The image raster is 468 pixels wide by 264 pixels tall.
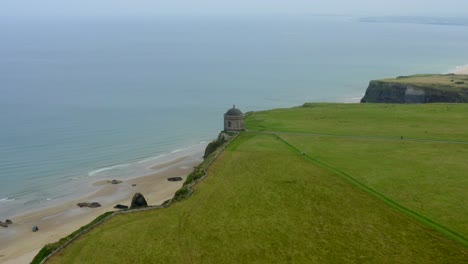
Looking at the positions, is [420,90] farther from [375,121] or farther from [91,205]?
[91,205]

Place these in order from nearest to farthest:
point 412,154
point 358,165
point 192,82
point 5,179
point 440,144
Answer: point 358,165, point 412,154, point 440,144, point 5,179, point 192,82

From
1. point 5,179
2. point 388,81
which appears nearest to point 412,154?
point 5,179

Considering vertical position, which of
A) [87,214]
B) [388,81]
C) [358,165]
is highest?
[388,81]

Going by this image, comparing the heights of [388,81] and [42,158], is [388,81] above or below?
above

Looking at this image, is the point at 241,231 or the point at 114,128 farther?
the point at 114,128

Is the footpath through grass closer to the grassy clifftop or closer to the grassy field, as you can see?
the grassy field

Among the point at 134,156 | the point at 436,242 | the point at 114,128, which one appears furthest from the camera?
the point at 114,128


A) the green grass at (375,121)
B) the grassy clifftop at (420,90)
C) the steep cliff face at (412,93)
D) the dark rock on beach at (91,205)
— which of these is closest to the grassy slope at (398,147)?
the green grass at (375,121)

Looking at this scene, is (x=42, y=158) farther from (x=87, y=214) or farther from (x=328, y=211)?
(x=328, y=211)
